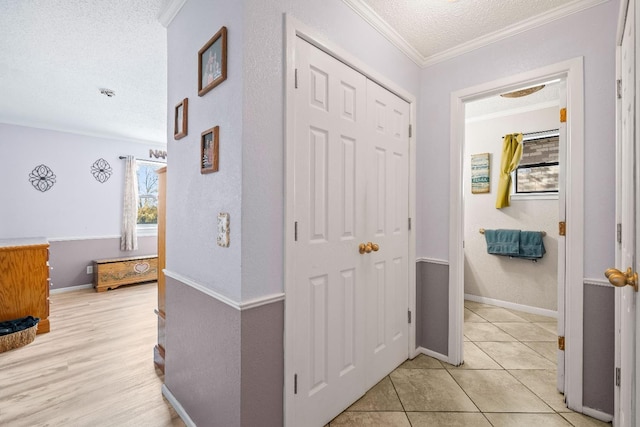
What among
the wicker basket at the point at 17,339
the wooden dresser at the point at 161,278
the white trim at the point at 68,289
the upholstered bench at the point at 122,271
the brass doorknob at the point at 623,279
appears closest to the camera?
the brass doorknob at the point at 623,279

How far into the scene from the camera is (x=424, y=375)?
209cm

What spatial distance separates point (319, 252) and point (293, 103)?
0.77 metres

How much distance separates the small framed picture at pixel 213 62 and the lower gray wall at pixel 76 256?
4.56m

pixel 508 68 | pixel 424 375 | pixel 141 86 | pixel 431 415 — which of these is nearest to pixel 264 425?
pixel 431 415

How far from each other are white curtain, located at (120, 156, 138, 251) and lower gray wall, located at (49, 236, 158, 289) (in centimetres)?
15

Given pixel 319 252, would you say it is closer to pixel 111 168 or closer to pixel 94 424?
pixel 94 424

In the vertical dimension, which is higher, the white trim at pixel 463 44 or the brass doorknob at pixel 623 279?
the white trim at pixel 463 44

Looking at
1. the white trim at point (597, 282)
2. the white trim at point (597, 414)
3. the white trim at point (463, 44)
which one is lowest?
the white trim at point (597, 414)

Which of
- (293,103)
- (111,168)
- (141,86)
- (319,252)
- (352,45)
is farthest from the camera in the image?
→ (111,168)

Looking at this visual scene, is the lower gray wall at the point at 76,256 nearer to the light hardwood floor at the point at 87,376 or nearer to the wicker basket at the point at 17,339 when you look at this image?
the light hardwood floor at the point at 87,376

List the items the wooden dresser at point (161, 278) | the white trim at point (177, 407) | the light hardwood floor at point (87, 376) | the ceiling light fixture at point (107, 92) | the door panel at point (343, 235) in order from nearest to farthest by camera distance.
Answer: the door panel at point (343, 235) → the white trim at point (177, 407) → the light hardwood floor at point (87, 376) → the wooden dresser at point (161, 278) → the ceiling light fixture at point (107, 92)

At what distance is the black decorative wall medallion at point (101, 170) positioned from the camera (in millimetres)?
4703

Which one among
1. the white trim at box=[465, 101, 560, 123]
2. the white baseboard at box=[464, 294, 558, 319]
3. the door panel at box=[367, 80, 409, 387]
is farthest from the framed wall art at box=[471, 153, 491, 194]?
the door panel at box=[367, 80, 409, 387]

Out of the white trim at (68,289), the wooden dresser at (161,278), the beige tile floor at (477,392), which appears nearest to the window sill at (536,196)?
the beige tile floor at (477,392)
